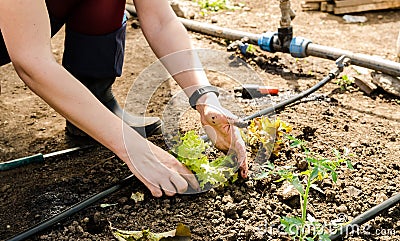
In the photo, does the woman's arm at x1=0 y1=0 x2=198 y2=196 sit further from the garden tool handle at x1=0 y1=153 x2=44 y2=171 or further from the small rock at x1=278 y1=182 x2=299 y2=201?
the garden tool handle at x1=0 y1=153 x2=44 y2=171

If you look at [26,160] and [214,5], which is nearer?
[26,160]

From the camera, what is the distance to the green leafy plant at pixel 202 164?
226 centimetres

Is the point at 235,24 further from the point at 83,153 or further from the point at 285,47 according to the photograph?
the point at 83,153

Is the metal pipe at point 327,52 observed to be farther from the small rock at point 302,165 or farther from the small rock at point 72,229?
the small rock at point 72,229

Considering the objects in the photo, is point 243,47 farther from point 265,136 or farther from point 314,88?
point 265,136

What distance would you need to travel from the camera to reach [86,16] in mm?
2537

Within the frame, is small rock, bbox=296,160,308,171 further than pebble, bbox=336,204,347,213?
Yes

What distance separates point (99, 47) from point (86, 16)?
17cm

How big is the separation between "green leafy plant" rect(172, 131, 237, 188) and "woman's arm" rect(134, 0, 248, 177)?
2.3 inches

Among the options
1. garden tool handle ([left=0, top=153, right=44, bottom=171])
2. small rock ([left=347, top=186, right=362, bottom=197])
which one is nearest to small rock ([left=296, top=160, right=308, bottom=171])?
small rock ([left=347, top=186, right=362, bottom=197])

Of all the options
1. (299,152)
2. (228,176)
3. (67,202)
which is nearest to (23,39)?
(67,202)

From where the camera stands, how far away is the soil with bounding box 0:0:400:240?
2225 mm

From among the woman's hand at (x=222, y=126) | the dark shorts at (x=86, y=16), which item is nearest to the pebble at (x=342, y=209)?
the woman's hand at (x=222, y=126)

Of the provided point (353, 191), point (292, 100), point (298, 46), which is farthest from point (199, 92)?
point (298, 46)
